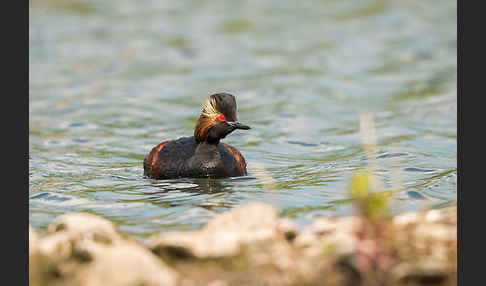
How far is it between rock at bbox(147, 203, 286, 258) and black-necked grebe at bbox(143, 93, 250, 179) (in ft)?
11.3

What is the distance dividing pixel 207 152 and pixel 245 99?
21.9 ft

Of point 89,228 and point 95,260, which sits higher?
point 89,228

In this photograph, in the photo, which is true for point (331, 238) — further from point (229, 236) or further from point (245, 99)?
point (245, 99)

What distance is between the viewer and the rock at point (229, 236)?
673 cm

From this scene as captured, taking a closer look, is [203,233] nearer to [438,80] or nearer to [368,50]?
[438,80]

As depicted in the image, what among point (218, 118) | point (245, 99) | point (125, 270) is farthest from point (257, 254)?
point (245, 99)

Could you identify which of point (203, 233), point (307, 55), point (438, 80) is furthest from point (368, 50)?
point (203, 233)

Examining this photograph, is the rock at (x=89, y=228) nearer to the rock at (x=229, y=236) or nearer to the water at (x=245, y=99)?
the rock at (x=229, y=236)

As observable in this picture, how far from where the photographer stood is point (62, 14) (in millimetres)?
24562

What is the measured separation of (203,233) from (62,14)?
18.8 meters

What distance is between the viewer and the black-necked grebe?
10.8 m

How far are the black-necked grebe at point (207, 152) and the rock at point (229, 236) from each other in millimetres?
3442

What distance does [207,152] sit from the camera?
11008 mm

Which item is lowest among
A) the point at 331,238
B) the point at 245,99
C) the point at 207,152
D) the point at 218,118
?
the point at 331,238
